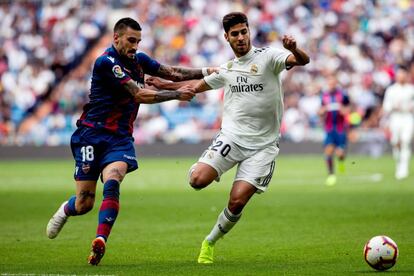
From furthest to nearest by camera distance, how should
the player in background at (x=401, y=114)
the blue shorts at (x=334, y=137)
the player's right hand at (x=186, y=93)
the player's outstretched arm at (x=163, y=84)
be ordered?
the player in background at (x=401, y=114) → the blue shorts at (x=334, y=137) → the player's outstretched arm at (x=163, y=84) → the player's right hand at (x=186, y=93)

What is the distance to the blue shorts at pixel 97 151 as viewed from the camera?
10.7m

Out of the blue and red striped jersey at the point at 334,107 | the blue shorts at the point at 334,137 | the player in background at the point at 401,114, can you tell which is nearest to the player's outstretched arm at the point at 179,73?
the blue and red striped jersey at the point at 334,107

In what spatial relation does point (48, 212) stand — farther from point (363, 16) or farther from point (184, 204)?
point (363, 16)

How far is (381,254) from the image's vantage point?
31.0 ft

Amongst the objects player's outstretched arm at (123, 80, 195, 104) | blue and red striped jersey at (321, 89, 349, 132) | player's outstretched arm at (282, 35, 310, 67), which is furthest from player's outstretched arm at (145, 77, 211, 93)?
blue and red striped jersey at (321, 89, 349, 132)

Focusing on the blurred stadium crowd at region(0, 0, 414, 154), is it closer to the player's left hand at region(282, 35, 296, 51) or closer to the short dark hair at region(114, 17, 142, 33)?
the short dark hair at region(114, 17, 142, 33)

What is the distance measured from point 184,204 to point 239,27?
8.35 m

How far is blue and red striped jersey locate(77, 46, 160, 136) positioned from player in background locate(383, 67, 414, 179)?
14.7 meters

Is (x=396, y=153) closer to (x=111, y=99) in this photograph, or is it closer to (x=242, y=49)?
(x=242, y=49)

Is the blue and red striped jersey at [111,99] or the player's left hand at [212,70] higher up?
the player's left hand at [212,70]

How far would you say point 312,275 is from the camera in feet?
30.2

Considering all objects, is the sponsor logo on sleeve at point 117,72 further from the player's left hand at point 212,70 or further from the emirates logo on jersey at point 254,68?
the emirates logo on jersey at point 254,68

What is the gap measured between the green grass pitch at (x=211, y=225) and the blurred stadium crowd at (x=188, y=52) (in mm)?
8914

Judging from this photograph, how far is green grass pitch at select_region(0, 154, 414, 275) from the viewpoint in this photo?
10.1 metres
